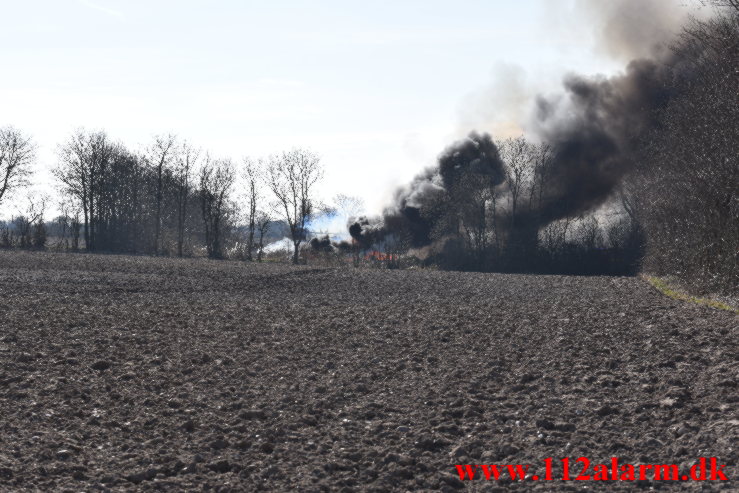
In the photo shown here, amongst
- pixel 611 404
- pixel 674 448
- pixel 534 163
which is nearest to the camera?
pixel 674 448

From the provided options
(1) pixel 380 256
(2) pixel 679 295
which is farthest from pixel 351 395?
(1) pixel 380 256

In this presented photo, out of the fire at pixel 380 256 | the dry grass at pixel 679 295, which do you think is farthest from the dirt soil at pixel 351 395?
the fire at pixel 380 256

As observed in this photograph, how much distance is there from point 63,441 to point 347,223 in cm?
6766

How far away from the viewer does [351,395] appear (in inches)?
509

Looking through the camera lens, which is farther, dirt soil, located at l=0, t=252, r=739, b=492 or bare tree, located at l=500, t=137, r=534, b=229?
bare tree, located at l=500, t=137, r=534, b=229

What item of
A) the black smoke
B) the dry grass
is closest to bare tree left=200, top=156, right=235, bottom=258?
the black smoke

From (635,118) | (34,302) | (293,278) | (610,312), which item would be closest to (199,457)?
(610,312)

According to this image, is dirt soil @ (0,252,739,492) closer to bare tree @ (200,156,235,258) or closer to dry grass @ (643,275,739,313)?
dry grass @ (643,275,739,313)

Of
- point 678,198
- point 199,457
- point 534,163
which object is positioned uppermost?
point 534,163

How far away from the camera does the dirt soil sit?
931 centimetres

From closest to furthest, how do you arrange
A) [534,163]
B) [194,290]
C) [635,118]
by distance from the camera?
1. [194,290]
2. [635,118]
3. [534,163]

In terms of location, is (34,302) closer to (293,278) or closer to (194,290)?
(194,290)

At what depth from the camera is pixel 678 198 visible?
108ft

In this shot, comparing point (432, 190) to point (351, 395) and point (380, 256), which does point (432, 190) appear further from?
point (351, 395)
